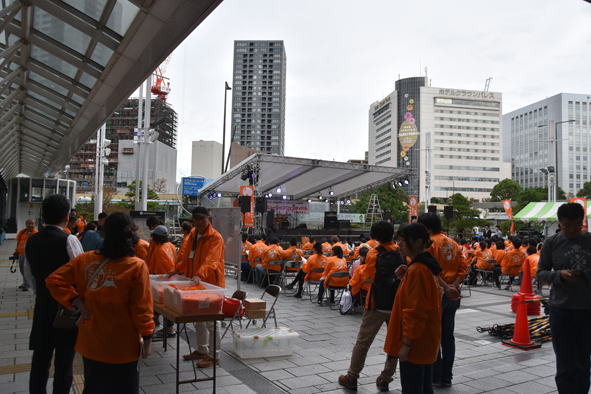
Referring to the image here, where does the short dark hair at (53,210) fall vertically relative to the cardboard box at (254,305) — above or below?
above

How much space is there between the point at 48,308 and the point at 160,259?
2688mm

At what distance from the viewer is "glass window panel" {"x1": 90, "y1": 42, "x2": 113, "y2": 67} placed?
21.2ft

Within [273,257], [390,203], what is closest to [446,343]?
[273,257]

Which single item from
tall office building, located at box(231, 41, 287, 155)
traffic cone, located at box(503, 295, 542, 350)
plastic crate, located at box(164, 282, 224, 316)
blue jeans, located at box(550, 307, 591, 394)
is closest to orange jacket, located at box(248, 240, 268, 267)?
traffic cone, located at box(503, 295, 542, 350)

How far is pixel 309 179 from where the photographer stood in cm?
2655

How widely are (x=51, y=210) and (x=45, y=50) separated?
5.40 meters

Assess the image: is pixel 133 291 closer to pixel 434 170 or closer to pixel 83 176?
pixel 83 176

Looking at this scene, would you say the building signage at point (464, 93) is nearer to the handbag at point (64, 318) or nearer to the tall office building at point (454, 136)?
the tall office building at point (454, 136)

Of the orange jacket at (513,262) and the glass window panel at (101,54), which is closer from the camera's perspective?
the glass window panel at (101,54)

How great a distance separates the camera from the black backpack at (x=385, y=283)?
4.06m

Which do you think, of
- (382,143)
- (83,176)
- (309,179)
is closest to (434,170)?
(382,143)

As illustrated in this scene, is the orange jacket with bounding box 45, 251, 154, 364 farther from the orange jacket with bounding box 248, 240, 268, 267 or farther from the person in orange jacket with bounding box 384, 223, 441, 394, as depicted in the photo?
the orange jacket with bounding box 248, 240, 268, 267

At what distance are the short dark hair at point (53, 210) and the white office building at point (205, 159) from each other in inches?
3131

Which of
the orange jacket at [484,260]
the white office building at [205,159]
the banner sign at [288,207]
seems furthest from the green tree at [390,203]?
the orange jacket at [484,260]
